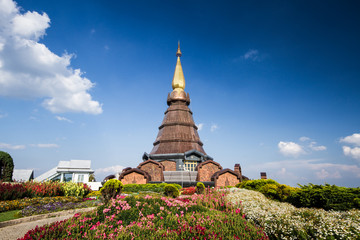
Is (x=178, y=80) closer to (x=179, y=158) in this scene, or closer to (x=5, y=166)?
(x=179, y=158)

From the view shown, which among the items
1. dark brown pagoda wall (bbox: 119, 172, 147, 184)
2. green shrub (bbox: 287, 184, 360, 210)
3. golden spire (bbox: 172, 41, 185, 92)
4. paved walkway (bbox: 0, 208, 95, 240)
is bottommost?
paved walkway (bbox: 0, 208, 95, 240)

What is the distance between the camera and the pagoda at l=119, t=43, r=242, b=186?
2977 centimetres

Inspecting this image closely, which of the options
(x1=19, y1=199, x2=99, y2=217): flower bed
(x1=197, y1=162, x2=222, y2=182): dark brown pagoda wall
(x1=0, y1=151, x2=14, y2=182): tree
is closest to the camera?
(x1=19, y1=199, x2=99, y2=217): flower bed

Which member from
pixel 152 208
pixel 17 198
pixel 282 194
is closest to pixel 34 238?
pixel 152 208

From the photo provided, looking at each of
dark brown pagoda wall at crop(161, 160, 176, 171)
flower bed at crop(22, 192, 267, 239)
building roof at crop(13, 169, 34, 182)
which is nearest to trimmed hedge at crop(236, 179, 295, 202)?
flower bed at crop(22, 192, 267, 239)

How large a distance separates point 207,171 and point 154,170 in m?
8.22

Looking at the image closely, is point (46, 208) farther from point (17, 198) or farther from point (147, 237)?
point (147, 237)

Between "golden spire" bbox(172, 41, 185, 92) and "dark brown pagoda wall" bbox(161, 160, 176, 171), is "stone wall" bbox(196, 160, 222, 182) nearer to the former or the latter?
"dark brown pagoda wall" bbox(161, 160, 176, 171)

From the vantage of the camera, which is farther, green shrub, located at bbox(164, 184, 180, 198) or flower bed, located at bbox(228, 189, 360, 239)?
green shrub, located at bbox(164, 184, 180, 198)

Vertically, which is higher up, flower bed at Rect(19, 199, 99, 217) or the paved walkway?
flower bed at Rect(19, 199, 99, 217)

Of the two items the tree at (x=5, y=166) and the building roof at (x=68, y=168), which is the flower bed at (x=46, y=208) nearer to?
the tree at (x=5, y=166)

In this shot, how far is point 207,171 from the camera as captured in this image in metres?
31.5

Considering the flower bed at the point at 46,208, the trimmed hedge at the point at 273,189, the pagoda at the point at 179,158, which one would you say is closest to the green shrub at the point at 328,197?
the trimmed hedge at the point at 273,189

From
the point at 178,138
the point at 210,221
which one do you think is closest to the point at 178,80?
the point at 178,138
